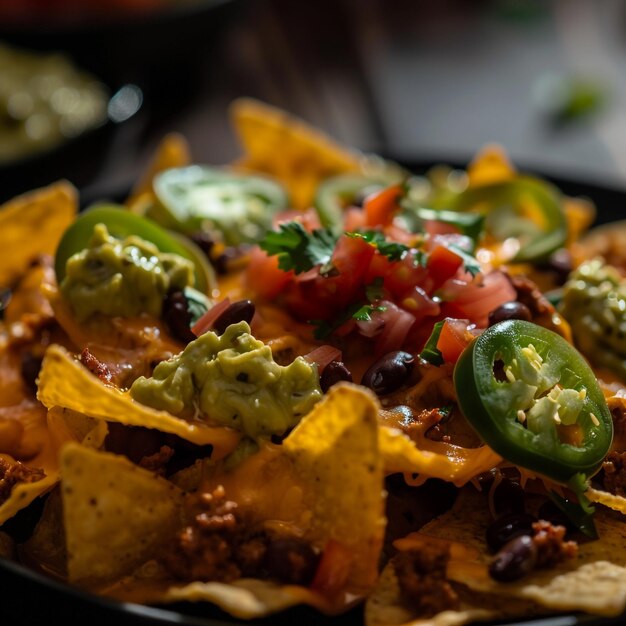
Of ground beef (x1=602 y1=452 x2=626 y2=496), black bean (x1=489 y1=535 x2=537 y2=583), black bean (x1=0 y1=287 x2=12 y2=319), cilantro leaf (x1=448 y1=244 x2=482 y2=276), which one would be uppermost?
black bean (x1=0 y1=287 x2=12 y2=319)

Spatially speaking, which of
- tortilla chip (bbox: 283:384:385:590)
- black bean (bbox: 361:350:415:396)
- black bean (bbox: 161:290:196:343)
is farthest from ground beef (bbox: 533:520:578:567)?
black bean (bbox: 161:290:196:343)

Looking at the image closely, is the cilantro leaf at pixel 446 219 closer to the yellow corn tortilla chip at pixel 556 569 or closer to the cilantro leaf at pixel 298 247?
the cilantro leaf at pixel 298 247

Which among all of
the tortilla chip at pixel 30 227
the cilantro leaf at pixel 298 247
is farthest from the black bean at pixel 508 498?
the tortilla chip at pixel 30 227

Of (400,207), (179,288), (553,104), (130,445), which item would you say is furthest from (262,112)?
(553,104)

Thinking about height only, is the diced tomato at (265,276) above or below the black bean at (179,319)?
below

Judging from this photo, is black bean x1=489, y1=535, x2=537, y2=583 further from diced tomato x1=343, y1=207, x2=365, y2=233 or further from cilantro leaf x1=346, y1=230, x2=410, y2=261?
diced tomato x1=343, y1=207, x2=365, y2=233

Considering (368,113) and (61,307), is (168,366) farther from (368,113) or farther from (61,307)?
(368,113)
